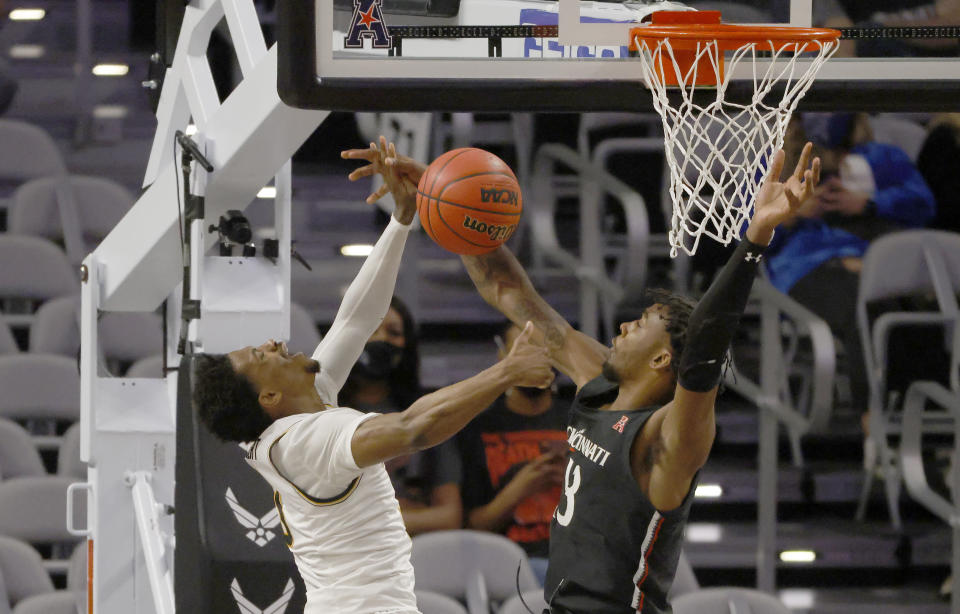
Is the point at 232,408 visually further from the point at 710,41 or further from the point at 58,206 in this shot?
the point at 58,206

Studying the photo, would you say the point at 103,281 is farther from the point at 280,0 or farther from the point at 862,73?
the point at 862,73

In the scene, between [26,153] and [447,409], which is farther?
[26,153]

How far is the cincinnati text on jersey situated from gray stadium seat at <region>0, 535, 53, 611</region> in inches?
116

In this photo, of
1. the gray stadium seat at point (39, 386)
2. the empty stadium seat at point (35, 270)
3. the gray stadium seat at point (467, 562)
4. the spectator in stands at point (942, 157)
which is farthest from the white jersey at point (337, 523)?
the spectator in stands at point (942, 157)

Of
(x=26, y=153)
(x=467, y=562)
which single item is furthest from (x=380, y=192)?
(x=26, y=153)

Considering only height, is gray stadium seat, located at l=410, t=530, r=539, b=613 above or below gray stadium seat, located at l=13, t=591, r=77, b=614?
above

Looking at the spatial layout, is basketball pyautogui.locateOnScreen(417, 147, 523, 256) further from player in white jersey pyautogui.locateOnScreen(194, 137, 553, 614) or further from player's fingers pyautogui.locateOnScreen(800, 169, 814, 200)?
player's fingers pyautogui.locateOnScreen(800, 169, 814, 200)

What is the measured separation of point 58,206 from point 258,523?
14.7 ft

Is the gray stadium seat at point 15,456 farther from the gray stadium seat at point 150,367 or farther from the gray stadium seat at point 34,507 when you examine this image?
the gray stadium seat at point 150,367

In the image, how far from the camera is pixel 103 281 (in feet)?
16.6

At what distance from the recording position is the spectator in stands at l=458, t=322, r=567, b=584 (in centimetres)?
628

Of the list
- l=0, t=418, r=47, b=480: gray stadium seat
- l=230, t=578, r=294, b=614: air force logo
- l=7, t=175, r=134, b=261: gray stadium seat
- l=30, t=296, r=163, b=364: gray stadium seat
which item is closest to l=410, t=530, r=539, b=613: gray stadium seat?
l=230, t=578, r=294, b=614: air force logo

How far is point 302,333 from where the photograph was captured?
284 inches

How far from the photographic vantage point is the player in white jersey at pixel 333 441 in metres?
3.74
